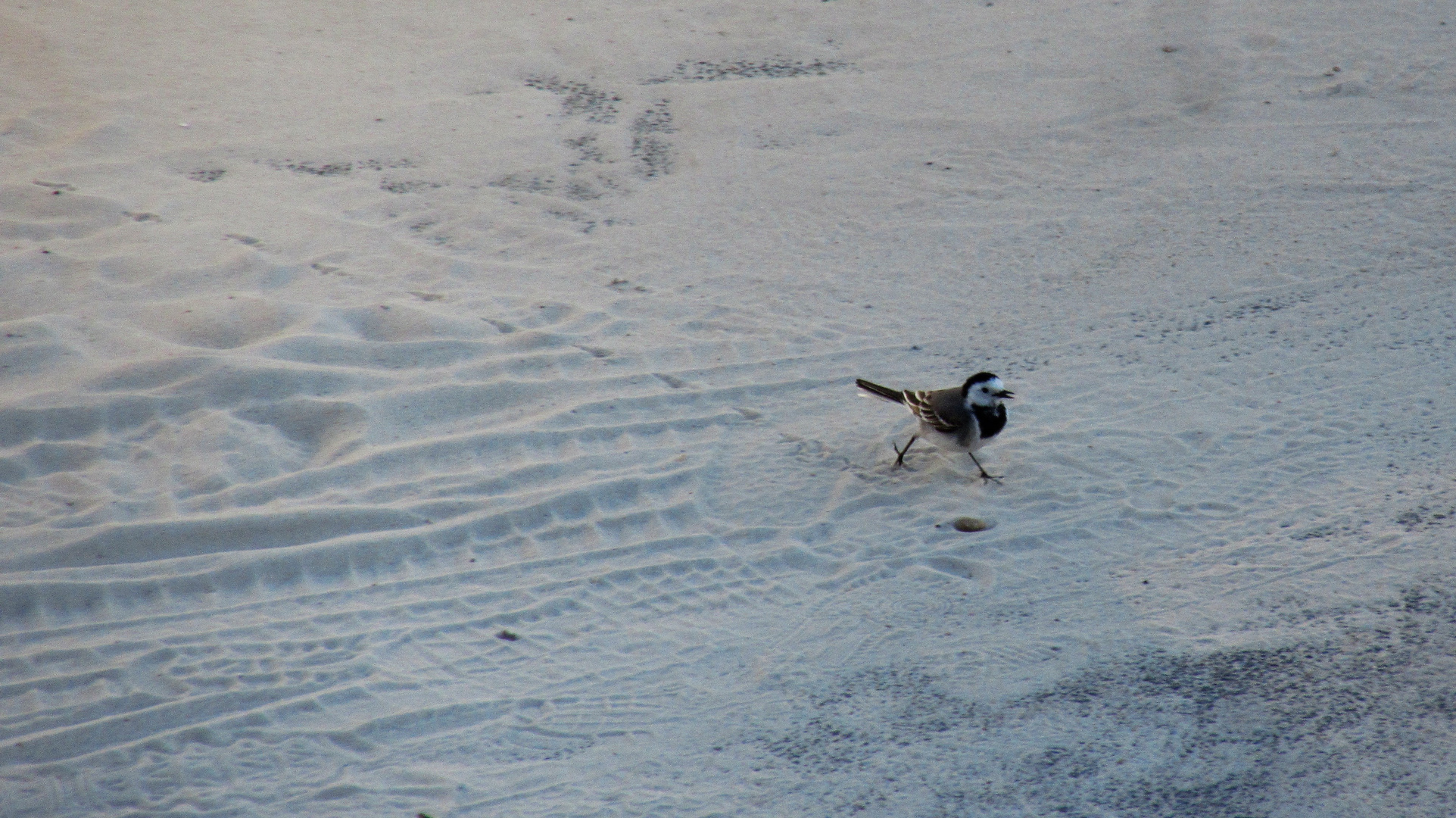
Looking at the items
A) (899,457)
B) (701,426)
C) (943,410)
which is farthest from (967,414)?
(701,426)

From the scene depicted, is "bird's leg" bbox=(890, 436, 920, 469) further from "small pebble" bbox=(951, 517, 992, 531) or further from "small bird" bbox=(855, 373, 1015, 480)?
"small pebble" bbox=(951, 517, 992, 531)

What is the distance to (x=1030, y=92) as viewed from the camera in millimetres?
10367

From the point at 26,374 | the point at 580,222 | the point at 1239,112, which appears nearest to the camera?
the point at 26,374

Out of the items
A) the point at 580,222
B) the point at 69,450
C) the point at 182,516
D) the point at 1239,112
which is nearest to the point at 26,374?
the point at 69,450

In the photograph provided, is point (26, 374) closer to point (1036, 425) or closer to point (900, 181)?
point (1036, 425)

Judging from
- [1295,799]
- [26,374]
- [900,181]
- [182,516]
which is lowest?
[1295,799]

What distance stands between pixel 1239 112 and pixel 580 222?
19.1 ft

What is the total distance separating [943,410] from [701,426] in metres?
1.32

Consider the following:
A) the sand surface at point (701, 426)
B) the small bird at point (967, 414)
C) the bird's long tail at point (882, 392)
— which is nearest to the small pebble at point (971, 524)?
the sand surface at point (701, 426)

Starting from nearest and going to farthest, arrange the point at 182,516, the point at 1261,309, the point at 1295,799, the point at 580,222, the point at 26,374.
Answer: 1. the point at 1295,799
2. the point at 182,516
3. the point at 26,374
4. the point at 1261,309
5. the point at 580,222

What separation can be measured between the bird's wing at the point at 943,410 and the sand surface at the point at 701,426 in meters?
0.38

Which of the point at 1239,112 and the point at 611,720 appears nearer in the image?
the point at 611,720

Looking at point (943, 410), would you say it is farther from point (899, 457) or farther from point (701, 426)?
point (701, 426)

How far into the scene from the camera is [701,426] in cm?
651
